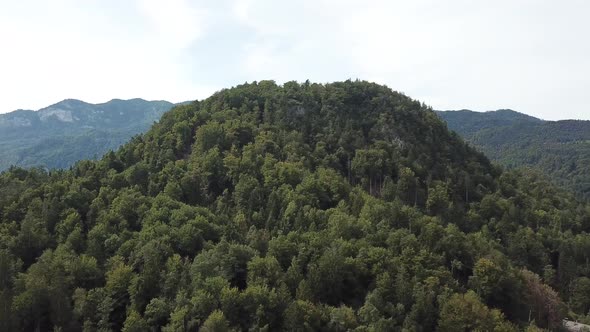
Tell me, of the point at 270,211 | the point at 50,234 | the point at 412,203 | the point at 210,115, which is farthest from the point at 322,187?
the point at 50,234

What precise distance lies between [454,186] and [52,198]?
110978 millimetres

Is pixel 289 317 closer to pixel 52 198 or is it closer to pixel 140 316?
pixel 140 316

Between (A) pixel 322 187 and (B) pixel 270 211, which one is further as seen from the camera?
(A) pixel 322 187

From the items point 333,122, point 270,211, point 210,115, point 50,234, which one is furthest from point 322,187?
point 50,234

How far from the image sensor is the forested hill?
86562mm

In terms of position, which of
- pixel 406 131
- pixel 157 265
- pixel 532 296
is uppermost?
Result: pixel 406 131

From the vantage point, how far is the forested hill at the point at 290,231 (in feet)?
284

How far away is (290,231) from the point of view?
112438 millimetres

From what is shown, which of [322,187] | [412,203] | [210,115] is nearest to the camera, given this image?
[322,187]

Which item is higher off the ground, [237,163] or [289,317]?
[237,163]

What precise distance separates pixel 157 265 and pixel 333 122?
90618mm

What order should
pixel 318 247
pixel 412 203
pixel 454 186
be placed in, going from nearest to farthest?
pixel 318 247 < pixel 412 203 < pixel 454 186

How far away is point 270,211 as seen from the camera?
122m

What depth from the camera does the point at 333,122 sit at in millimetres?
168375
